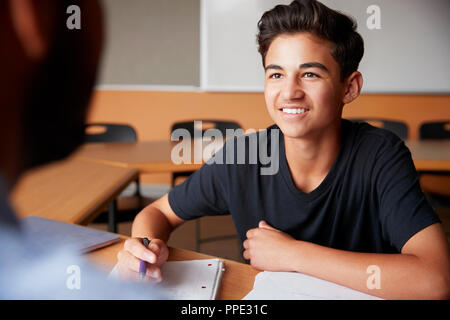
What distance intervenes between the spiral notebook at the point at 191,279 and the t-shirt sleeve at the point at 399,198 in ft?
1.13

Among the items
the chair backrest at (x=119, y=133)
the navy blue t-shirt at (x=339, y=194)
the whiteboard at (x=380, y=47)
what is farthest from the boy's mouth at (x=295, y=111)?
the whiteboard at (x=380, y=47)

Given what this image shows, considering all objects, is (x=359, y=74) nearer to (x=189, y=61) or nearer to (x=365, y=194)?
(x=365, y=194)

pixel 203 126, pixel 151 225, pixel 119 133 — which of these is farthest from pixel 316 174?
pixel 203 126

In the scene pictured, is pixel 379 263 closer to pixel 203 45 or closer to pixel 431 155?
pixel 431 155

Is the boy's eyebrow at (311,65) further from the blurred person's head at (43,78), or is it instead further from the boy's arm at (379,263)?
the blurred person's head at (43,78)

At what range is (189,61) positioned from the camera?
3.33 m

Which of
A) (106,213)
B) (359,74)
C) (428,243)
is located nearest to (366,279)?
(428,243)

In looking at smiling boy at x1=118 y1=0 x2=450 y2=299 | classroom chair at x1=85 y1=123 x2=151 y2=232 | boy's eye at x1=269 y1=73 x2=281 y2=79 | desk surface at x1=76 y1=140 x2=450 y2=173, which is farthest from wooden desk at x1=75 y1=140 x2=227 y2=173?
boy's eye at x1=269 y1=73 x2=281 y2=79

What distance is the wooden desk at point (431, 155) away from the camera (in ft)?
5.44

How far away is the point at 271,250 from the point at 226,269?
9 cm

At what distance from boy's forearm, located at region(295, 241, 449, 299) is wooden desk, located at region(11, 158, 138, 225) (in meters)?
0.50
